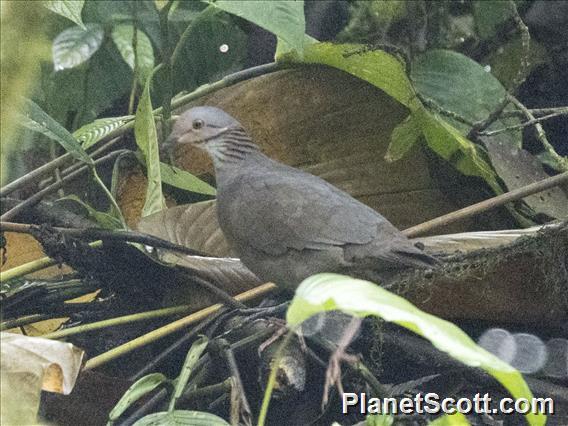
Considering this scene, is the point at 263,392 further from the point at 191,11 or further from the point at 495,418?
the point at 191,11

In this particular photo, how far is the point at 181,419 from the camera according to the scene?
2.96 ft

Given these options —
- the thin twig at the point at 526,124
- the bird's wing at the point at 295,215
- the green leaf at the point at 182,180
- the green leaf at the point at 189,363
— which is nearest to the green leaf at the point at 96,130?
the green leaf at the point at 182,180

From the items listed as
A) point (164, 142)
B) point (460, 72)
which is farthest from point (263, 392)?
point (460, 72)

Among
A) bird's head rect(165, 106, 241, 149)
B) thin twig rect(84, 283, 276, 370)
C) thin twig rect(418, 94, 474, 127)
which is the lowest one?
thin twig rect(84, 283, 276, 370)

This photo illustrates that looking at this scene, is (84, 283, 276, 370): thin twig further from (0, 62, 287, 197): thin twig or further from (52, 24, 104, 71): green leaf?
(52, 24, 104, 71): green leaf

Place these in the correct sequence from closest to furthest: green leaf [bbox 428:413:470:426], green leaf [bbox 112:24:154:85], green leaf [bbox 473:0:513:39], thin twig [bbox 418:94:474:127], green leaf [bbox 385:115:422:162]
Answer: green leaf [bbox 428:413:470:426] → green leaf [bbox 385:115:422:162] → thin twig [bbox 418:94:474:127] → green leaf [bbox 112:24:154:85] → green leaf [bbox 473:0:513:39]

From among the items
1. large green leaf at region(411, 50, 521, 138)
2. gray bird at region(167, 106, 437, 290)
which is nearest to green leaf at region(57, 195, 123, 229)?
gray bird at region(167, 106, 437, 290)

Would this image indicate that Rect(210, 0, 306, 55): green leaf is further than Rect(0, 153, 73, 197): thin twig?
No

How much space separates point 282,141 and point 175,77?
0.86 ft

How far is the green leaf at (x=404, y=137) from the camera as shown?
1.14 m

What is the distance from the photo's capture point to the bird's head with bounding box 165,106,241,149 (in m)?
1.09

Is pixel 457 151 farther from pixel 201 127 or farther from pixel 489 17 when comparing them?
pixel 489 17

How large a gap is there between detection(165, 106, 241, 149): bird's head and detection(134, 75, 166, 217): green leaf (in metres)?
0.05

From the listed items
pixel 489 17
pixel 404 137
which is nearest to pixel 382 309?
pixel 404 137
